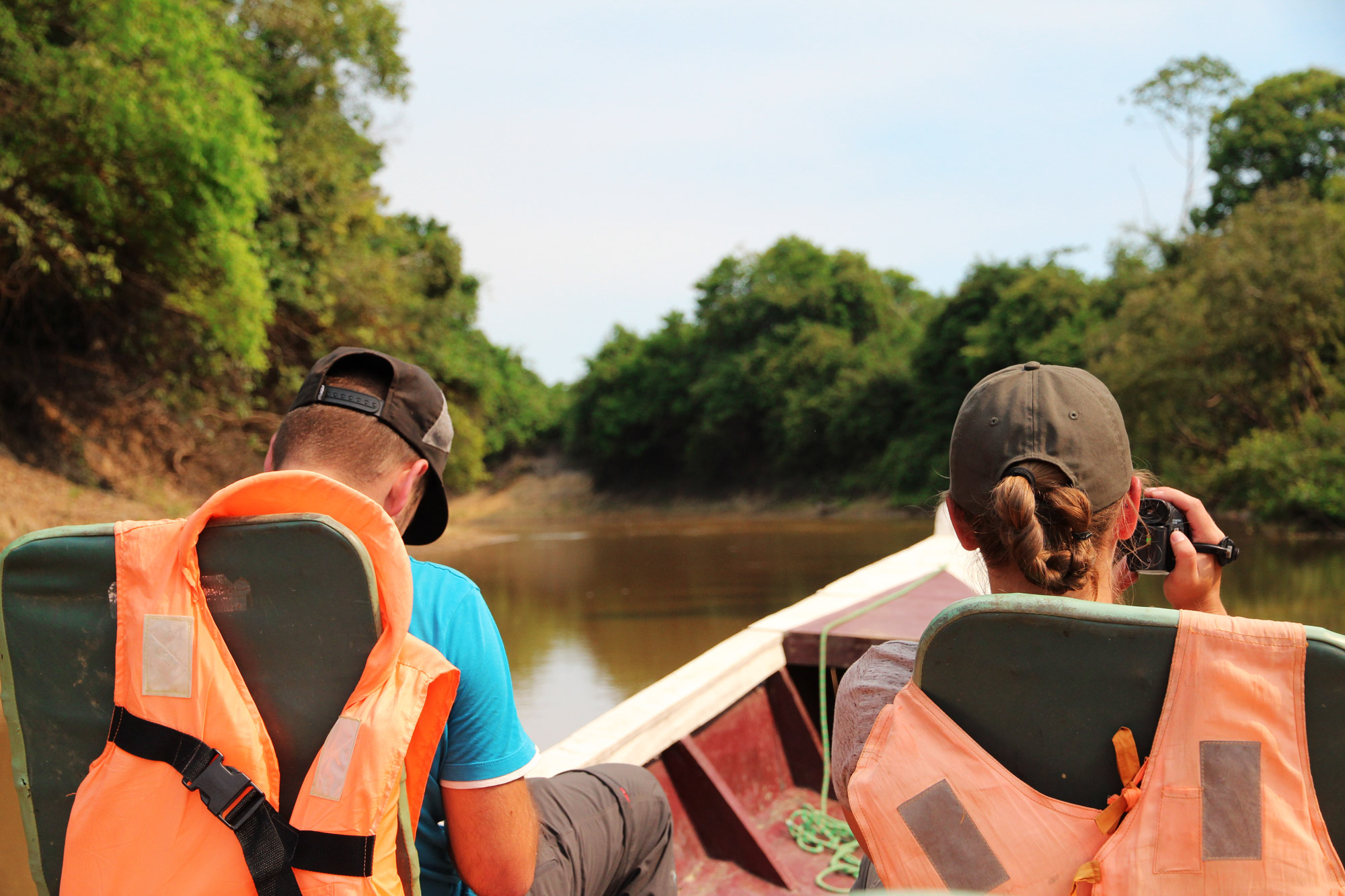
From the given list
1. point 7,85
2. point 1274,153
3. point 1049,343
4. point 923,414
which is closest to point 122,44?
point 7,85

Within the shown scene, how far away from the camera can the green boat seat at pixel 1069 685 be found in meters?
0.79

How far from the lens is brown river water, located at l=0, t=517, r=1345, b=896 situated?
5.99m

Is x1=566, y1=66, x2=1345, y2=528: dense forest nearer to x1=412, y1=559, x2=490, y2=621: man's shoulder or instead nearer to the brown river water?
the brown river water

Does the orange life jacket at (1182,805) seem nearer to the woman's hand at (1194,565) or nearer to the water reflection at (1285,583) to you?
the woman's hand at (1194,565)

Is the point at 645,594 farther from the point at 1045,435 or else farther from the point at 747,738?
the point at 1045,435

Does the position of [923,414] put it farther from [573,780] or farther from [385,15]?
[573,780]

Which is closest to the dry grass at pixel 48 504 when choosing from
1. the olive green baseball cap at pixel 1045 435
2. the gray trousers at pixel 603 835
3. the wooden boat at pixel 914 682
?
the wooden boat at pixel 914 682

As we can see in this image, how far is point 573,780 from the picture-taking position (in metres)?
1.42

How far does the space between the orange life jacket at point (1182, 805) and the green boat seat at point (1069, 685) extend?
0.01m

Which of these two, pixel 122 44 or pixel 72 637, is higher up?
pixel 122 44

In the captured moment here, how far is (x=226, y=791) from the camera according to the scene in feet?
2.95

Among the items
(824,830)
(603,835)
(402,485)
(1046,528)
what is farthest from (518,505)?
(1046,528)

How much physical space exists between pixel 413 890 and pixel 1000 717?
619 mm

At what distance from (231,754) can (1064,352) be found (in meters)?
20.3
